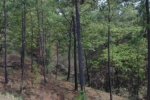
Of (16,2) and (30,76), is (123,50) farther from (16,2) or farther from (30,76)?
(16,2)

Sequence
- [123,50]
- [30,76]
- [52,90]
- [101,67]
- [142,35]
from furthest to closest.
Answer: [101,67] < [123,50] < [30,76] < [52,90] < [142,35]

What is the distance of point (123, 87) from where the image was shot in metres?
43.2

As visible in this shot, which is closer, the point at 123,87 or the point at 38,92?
the point at 38,92

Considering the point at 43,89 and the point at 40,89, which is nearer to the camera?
the point at 40,89

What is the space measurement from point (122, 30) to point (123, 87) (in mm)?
13019

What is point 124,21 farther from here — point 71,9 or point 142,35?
point 142,35

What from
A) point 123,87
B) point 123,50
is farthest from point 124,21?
point 123,87

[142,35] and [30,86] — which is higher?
[142,35]

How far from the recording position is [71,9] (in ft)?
98.3

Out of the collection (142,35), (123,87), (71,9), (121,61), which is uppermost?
(71,9)

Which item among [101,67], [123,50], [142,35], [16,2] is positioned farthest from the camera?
[101,67]

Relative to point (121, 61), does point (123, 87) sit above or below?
below

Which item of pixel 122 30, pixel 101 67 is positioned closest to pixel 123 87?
pixel 101 67

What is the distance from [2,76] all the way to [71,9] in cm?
870
